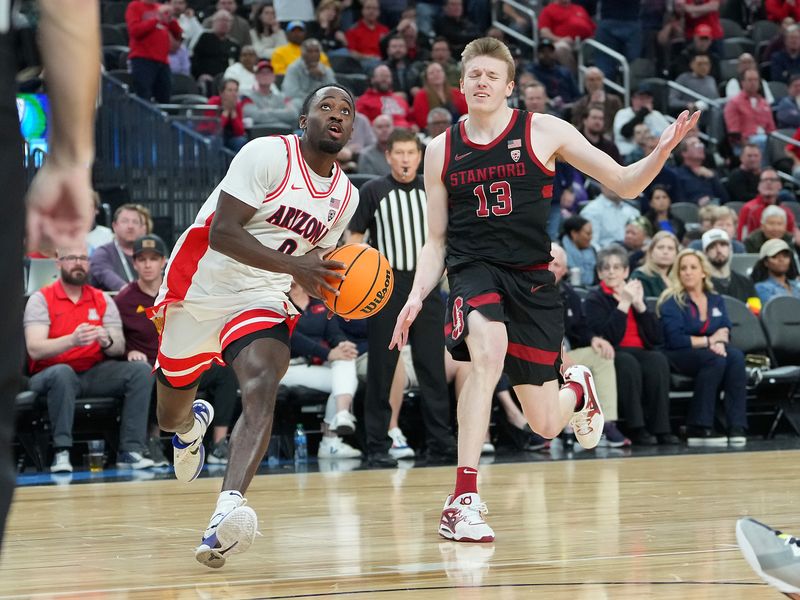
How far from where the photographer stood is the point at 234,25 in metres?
14.5

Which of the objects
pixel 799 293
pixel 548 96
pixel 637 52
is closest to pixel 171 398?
pixel 799 293

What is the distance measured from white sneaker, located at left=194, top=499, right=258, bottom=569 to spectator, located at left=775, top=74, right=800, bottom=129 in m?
13.5

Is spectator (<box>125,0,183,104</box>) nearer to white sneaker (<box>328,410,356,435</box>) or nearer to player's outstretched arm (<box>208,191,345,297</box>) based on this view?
white sneaker (<box>328,410,356,435</box>)

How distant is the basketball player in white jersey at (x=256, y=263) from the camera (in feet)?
15.3

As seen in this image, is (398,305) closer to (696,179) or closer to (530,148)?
(530,148)

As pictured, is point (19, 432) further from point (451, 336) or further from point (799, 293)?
point (799, 293)

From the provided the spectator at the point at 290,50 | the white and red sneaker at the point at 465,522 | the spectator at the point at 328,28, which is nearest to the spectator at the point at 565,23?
the spectator at the point at 328,28

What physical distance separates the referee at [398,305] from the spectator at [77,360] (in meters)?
1.58

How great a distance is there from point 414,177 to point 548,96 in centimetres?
708

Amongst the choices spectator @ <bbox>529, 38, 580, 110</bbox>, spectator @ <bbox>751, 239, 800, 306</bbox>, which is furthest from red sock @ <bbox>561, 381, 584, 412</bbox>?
spectator @ <bbox>529, 38, 580, 110</bbox>

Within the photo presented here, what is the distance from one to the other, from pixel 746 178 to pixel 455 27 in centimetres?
446

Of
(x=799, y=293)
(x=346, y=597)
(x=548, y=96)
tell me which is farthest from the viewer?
(x=548, y=96)

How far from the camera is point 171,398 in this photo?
556 cm

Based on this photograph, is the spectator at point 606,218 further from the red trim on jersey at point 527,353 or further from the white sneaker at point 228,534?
the white sneaker at point 228,534
